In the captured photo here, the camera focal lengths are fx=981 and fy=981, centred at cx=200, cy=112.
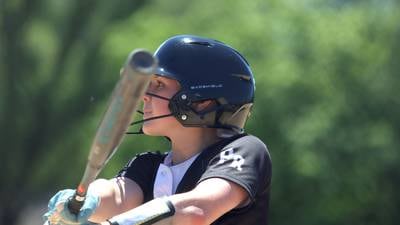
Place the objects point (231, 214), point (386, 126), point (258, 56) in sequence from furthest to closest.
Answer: point (258, 56) → point (386, 126) → point (231, 214)

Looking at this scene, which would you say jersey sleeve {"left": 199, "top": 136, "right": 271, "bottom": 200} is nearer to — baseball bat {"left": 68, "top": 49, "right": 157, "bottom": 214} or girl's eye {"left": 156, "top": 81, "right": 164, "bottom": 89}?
girl's eye {"left": 156, "top": 81, "right": 164, "bottom": 89}

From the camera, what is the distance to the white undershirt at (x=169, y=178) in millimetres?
4266

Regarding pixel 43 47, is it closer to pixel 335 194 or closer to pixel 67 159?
pixel 67 159

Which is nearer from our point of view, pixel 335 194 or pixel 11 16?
pixel 335 194

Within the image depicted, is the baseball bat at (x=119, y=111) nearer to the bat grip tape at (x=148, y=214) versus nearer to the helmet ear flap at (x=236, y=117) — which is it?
the bat grip tape at (x=148, y=214)

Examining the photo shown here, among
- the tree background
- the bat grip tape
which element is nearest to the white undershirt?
the bat grip tape

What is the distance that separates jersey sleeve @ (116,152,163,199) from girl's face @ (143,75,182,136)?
0.24m

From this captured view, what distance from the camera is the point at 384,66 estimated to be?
2328 centimetres

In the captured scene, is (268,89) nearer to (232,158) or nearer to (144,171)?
(144,171)

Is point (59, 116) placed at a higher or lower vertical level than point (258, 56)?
lower

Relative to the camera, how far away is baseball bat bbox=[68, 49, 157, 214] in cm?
310

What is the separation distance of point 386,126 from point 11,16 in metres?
11.8

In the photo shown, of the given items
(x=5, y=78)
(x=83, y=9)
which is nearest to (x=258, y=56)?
(x=83, y=9)

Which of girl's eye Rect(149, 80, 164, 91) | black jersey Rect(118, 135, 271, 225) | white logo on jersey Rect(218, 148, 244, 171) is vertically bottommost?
black jersey Rect(118, 135, 271, 225)
